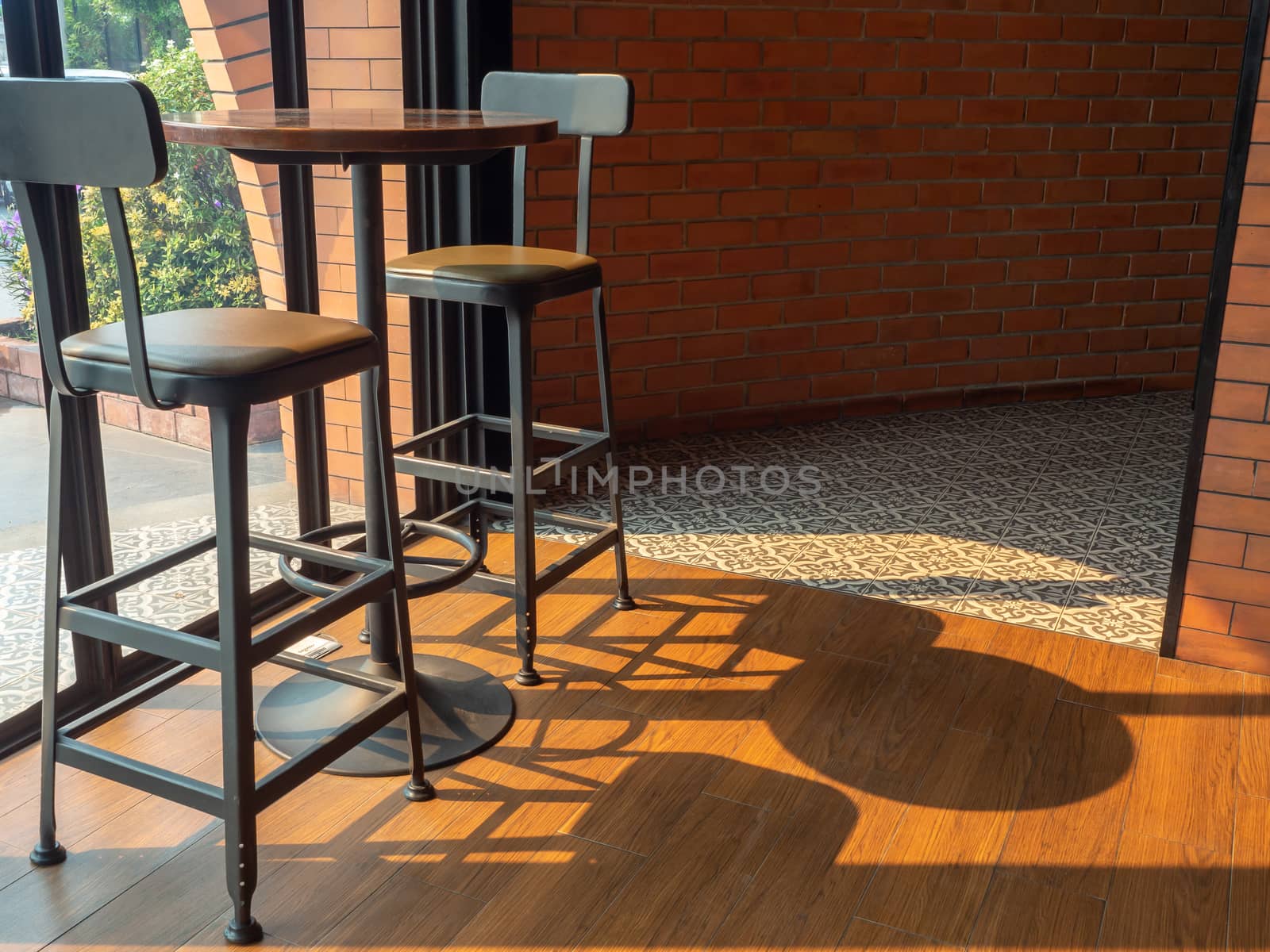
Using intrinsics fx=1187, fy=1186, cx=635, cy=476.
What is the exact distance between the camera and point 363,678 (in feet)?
7.20

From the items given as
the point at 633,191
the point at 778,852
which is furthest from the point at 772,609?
the point at 633,191

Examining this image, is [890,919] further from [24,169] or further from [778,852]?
[24,169]

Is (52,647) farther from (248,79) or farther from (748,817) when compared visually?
(248,79)

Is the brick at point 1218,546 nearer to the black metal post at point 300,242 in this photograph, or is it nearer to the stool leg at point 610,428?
the stool leg at point 610,428

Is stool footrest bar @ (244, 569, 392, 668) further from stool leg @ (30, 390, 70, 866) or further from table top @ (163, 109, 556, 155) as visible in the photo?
table top @ (163, 109, 556, 155)

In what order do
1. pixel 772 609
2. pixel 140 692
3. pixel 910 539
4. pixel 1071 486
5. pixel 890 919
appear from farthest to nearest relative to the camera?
pixel 1071 486 < pixel 910 539 < pixel 772 609 < pixel 140 692 < pixel 890 919

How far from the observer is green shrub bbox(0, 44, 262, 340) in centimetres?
250

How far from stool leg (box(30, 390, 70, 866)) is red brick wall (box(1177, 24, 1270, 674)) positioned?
91.0 inches

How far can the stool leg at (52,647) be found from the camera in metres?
1.85

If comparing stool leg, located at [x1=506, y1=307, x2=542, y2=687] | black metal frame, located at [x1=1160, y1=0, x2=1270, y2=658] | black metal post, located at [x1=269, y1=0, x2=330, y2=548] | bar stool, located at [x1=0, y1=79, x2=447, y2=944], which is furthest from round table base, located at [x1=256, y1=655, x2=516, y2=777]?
black metal frame, located at [x1=1160, y1=0, x2=1270, y2=658]

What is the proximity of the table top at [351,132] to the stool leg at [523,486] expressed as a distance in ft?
1.36

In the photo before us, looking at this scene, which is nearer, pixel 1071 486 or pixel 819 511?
pixel 819 511

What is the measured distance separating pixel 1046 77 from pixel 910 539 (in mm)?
2246

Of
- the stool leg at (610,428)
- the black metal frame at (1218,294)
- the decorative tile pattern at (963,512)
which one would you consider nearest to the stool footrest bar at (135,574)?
the stool leg at (610,428)
